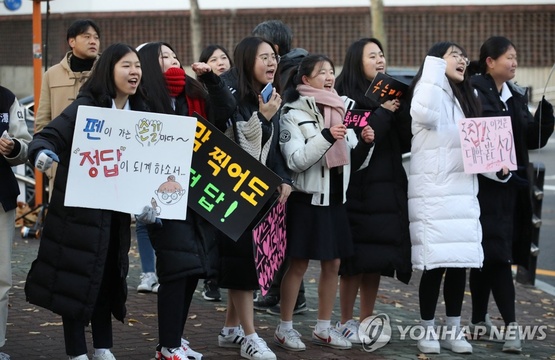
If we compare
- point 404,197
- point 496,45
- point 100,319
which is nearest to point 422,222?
point 404,197

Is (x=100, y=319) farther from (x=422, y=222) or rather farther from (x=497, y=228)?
(x=497, y=228)

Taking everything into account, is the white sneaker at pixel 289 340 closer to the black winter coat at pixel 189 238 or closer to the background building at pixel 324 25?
the black winter coat at pixel 189 238

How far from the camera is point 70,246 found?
19.4 ft

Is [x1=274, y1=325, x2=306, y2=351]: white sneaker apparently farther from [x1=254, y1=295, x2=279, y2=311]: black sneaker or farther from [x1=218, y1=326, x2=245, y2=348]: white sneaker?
[x1=254, y1=295, x2=279, y2=311]: black sneaker

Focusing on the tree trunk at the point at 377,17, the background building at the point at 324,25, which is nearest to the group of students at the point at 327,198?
the tree trunk at the point at 377,17

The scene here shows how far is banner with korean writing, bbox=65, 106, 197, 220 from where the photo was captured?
5879 millimetres

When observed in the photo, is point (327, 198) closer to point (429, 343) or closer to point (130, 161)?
point (429, 343)

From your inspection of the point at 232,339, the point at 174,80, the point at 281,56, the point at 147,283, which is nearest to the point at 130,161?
the point at 174,80

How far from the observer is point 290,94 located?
23.6ft

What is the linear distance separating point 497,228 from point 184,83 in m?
2.46

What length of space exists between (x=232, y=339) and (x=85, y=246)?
5.01 ft

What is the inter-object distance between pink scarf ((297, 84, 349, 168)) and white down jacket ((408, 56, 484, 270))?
481 mm

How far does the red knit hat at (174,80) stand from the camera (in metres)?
6.31

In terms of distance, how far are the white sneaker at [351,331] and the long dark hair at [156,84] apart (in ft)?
6.55
